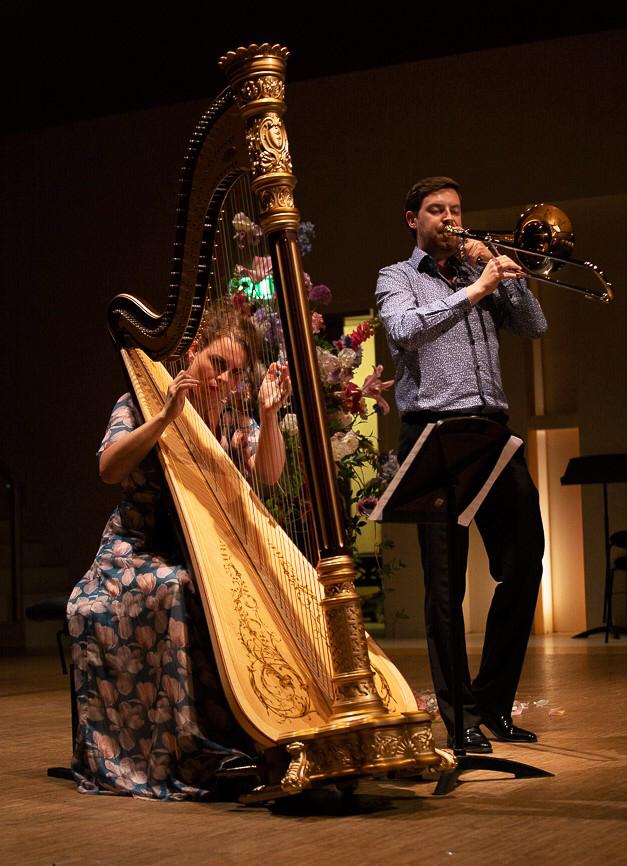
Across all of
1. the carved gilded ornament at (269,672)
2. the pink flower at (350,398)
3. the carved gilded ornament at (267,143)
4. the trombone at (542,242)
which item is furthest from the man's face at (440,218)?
the carved gilded ornament at (269,672)

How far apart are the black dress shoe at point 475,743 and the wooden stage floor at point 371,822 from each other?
0.06m

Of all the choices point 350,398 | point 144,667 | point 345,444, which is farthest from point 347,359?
point 144,667

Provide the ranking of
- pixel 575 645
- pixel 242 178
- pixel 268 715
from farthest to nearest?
pixel 575 645, pixel 242 178, pixel 268 715

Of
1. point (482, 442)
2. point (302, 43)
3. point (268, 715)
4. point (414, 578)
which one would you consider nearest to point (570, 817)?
point (268, 715)

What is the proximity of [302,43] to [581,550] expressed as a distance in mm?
3434

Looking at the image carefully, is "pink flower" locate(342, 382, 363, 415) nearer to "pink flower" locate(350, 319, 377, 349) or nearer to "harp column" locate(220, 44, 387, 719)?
"pink flower" locate(350, 319, 377, 349)

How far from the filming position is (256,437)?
10.5 ft

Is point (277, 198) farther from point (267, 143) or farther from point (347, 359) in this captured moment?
point (347, 359)

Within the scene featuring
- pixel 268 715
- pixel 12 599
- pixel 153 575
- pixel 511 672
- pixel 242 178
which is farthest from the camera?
pixel 12 599

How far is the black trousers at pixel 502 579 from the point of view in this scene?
3.32 metres

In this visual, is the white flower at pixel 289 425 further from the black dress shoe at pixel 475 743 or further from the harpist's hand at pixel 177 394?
the black dress shoe at pixel 475 743

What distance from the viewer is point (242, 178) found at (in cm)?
277

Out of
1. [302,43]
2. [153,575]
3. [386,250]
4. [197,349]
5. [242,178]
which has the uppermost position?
[302,43]

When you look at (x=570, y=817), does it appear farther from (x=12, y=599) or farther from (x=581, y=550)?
(x=12, y=599)
